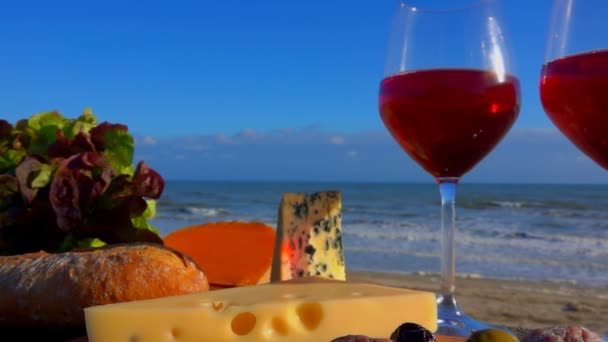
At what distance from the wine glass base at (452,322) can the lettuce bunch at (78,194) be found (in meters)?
0.99

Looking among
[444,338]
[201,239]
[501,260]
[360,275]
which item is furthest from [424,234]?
[444,338]

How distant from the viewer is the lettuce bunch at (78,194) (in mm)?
2113

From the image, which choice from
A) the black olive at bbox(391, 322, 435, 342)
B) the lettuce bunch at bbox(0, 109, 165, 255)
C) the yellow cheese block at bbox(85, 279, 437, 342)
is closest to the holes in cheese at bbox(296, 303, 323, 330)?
the yellow cheese block at bbox(85, 279, 437, 342)

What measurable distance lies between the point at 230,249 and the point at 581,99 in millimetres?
1286

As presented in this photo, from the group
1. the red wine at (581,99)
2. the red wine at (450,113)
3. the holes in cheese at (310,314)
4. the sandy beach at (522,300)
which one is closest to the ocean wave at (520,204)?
the sandy beach at (522,300)

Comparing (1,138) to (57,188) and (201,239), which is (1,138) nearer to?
(57,188)

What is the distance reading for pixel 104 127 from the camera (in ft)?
7.64

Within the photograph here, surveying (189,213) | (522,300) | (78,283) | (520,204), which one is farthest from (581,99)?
(520,204)

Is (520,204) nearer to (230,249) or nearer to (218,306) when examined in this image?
(230,249)

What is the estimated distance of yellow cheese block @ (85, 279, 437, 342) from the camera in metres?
1.43

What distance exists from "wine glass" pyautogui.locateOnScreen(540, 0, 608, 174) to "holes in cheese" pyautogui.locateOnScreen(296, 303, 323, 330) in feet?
2.28

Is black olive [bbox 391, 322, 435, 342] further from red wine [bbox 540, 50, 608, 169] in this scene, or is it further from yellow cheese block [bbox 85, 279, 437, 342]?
red wine [bbox 540, 50, 608, 169]

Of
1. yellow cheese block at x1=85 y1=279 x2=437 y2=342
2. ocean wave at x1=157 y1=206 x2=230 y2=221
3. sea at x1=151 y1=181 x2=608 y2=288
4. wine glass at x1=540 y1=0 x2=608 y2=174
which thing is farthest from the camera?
ocean wave at x1=157 y1=206 x2=230 y2=221

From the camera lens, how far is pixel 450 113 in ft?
5.07
